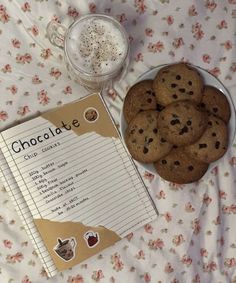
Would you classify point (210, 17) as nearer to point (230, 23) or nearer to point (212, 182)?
point (230, 23)

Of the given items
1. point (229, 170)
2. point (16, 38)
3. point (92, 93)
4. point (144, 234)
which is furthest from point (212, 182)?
point (16, 38)

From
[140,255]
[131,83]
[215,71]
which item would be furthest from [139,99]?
[140,255]

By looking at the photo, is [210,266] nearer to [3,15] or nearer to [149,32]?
[149,32]

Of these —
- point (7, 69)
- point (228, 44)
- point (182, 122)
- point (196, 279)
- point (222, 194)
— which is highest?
point (7, 69)

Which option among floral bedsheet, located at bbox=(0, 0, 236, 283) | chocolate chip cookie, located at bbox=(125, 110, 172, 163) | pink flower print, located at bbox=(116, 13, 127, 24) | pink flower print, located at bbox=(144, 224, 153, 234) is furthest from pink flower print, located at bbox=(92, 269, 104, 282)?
pink flower print, located at bbox=(116, 13, 127, 24)

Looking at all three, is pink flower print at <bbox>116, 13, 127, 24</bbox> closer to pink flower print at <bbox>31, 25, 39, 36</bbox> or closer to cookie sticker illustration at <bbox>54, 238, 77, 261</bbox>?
pink flower print at <bbox>31, 25, 39, 36</bbox>
